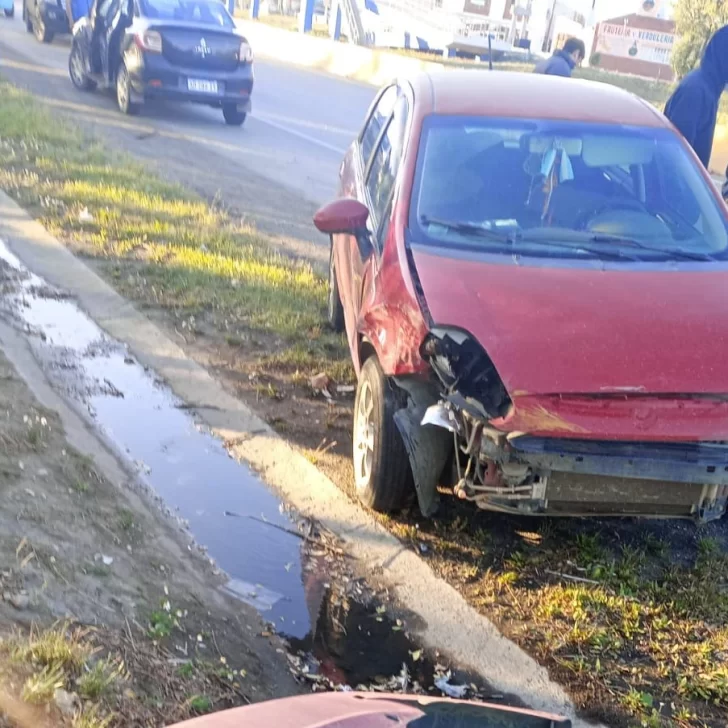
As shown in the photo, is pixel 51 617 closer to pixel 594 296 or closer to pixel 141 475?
pixel 141 475

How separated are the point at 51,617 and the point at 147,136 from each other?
11.0 metres

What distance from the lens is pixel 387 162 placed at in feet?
17.2

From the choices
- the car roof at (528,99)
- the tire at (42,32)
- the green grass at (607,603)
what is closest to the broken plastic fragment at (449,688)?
the green grass at (607,603)

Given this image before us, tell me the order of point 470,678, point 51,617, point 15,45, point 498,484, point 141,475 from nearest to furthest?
1. point 51,617
2. point 470,678
3. point 498,484
4. point 141,475
5. point 15,45

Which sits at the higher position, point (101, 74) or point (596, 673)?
point (101, 74)

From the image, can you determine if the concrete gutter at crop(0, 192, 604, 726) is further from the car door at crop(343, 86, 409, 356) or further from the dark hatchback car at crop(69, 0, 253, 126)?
the dark hatchback car at crop(69, 0, 253, 126)

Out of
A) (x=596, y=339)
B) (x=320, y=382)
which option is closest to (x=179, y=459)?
(x=320, y=382)

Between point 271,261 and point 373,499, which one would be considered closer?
point 373,499

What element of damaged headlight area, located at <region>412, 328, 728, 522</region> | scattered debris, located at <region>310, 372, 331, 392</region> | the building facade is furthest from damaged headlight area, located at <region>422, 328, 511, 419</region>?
the building facade

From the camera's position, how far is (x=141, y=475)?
186 inches

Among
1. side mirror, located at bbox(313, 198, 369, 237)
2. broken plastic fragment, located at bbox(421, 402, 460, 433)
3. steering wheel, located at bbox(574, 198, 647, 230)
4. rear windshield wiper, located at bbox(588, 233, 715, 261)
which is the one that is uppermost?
steering wheel, located at bbox(574, 198, 647, 230)

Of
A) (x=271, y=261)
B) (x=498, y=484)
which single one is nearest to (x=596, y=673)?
(x=498, y=484)

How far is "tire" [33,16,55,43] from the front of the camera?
898 inches

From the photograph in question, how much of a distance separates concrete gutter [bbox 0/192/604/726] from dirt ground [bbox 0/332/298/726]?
629 millimetres
